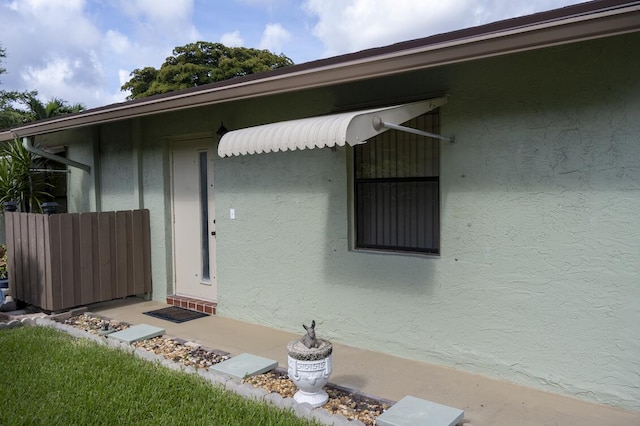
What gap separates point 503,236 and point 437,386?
155 centimetres

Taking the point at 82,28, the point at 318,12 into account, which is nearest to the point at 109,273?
the point at 318,12

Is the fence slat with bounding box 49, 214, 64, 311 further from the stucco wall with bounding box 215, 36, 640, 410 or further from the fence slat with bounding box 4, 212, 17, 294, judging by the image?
the stucco wall with bounding box 215, 36, 640, 410

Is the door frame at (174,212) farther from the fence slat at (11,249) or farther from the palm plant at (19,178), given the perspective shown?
the palm plant at (19,178)

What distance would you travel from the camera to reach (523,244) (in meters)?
4.57

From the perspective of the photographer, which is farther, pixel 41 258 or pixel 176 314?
pixel 176 314

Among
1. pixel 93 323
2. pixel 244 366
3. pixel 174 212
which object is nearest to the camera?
pixel 244 366

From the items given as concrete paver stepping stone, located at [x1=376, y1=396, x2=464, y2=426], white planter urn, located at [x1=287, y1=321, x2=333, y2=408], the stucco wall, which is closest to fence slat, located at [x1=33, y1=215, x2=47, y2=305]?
the stucco wall

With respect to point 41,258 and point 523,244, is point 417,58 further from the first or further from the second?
point 41,258

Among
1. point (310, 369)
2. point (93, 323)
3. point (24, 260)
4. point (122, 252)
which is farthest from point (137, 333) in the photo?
point (310, 369)

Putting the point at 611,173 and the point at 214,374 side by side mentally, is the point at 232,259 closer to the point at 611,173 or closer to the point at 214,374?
the point at 214,374

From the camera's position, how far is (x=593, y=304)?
4.20 m

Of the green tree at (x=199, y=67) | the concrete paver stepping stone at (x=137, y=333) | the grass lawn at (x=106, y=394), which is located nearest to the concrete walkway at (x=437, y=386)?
the concrete paver stepping stone at (x=137, y=333)

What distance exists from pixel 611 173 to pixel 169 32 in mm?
32231

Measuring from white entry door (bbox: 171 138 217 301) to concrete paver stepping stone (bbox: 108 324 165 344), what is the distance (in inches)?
57.1
